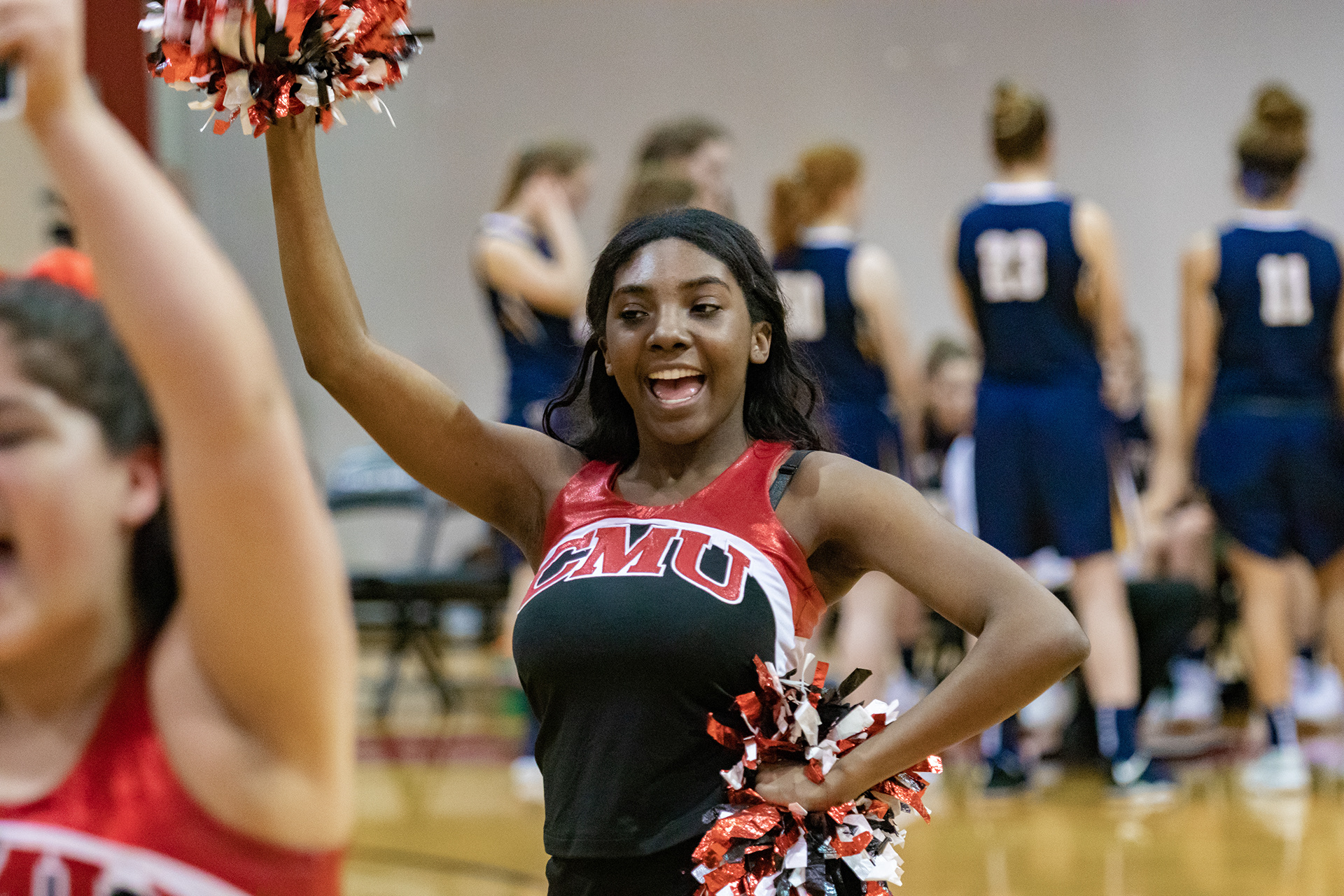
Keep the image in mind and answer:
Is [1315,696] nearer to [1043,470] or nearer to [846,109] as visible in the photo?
[1043,470]

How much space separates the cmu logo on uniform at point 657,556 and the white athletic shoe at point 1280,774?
342 cm

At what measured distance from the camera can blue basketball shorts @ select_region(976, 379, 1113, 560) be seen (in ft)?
14.8

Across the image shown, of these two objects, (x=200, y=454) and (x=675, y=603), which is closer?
(x=200, y=454)

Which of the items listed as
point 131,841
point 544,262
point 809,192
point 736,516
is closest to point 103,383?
point 131,841

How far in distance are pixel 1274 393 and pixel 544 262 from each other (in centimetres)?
241

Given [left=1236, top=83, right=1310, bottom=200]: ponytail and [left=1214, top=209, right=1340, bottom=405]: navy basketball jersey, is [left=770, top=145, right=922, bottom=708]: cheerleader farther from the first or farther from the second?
[left=1236, top=83, right=1310, bottom=200]: ponytail

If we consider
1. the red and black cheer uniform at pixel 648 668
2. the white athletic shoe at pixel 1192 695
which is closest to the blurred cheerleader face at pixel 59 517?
the red and black cheer uniform at pixel 648 668

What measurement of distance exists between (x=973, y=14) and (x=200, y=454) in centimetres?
946

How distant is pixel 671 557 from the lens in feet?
5.56

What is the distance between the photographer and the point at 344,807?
36.3 inches

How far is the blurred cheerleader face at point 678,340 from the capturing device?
1.77m

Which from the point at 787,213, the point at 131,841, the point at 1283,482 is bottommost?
the point at 1283,482

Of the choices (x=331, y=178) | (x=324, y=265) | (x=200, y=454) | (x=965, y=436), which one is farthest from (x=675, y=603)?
(x=331, y=178)

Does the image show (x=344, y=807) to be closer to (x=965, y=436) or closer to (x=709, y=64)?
(x=965, y=436)
